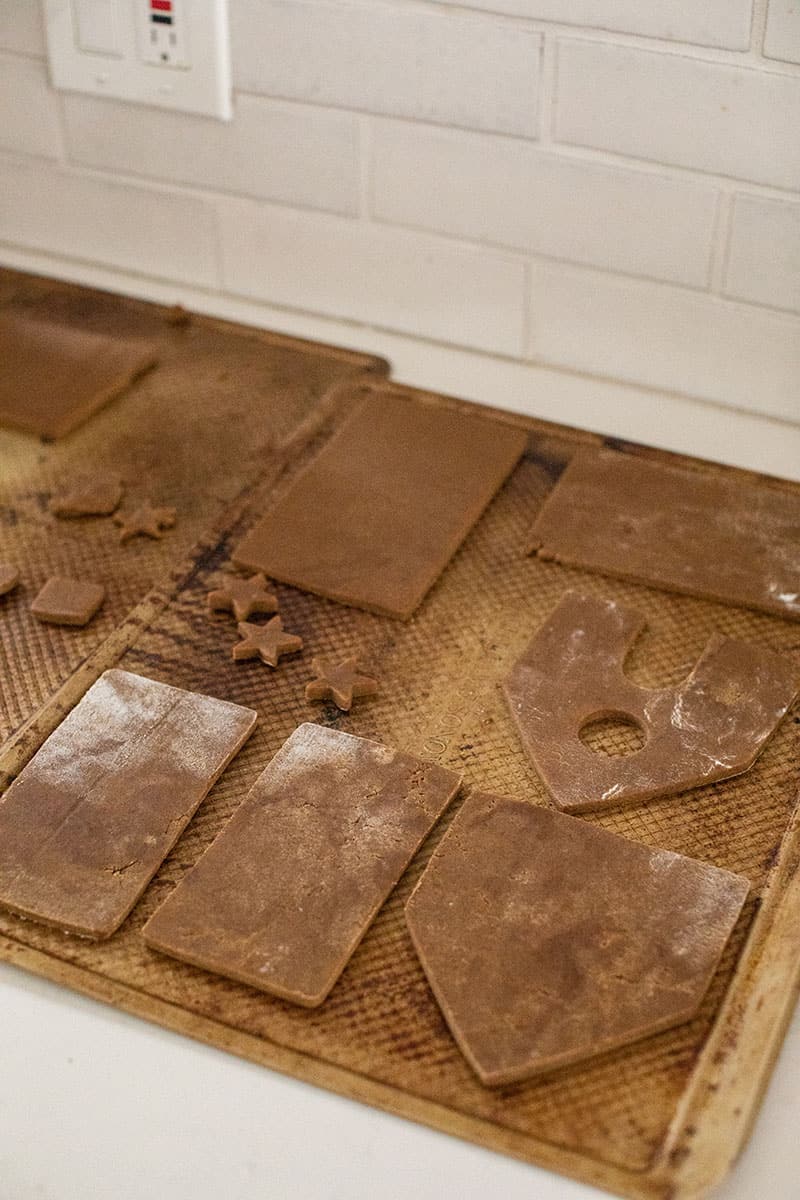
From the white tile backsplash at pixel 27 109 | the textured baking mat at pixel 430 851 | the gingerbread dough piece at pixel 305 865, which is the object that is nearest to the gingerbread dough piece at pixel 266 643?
the textured baking mat at pixel 430 851

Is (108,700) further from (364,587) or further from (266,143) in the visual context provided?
(266,143)

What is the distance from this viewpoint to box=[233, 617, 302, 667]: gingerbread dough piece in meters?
1.34

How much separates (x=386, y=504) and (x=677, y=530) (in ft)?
1.03

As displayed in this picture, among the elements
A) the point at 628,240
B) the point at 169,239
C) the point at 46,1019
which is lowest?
the point at 46,1019

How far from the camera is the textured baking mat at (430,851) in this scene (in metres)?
0.98

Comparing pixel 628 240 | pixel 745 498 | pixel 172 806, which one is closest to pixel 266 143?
pixel 628 240

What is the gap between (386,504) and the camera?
152 centimetres

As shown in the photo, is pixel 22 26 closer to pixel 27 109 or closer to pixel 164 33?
pixel 27 109

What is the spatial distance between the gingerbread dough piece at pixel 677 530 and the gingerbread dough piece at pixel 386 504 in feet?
0.32

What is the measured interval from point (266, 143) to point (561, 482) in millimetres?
605

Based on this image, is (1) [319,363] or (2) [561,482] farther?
(1) [319,363]

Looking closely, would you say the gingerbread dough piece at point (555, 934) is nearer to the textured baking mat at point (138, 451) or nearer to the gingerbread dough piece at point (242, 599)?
the gingerbread dough piece at point (242, 599)

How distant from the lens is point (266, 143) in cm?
175

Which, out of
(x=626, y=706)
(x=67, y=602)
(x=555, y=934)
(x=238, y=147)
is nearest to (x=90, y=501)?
(x=67, y=602)
